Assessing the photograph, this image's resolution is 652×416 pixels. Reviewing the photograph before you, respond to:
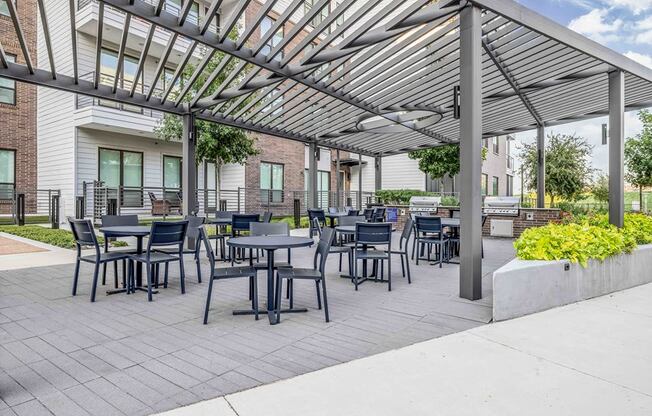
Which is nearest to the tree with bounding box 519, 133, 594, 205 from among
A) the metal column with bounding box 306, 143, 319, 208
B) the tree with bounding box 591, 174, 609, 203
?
the tree with bounding box 591, 174, 609, 203

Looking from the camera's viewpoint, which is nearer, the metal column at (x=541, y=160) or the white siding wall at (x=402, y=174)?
the metal column at (x=541, y=160)

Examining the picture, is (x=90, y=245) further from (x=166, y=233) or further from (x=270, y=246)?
(x=270, y=246)

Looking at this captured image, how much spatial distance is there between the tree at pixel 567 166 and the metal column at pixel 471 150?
54.2 ft

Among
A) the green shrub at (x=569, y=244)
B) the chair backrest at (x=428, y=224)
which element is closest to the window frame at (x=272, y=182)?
the chair backrest at (x=428, y=224)

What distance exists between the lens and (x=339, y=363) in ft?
10.0

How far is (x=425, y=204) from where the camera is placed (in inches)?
543

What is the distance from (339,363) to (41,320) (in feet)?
10.3

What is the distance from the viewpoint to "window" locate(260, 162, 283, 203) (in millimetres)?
18891

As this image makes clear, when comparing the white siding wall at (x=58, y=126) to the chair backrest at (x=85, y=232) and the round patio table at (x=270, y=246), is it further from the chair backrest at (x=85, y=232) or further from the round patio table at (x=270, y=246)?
the round patio table at (x=270, y=246)

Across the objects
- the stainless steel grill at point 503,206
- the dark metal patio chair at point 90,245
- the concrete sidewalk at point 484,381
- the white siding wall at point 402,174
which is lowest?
the concrete sidewalk at point 484,381

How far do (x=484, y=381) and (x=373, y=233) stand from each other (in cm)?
297

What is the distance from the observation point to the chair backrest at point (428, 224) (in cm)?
711

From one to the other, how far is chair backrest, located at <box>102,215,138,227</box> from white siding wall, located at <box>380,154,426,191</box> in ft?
56.3

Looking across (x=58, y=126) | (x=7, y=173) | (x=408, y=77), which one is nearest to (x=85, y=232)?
(x=408, y=77)
